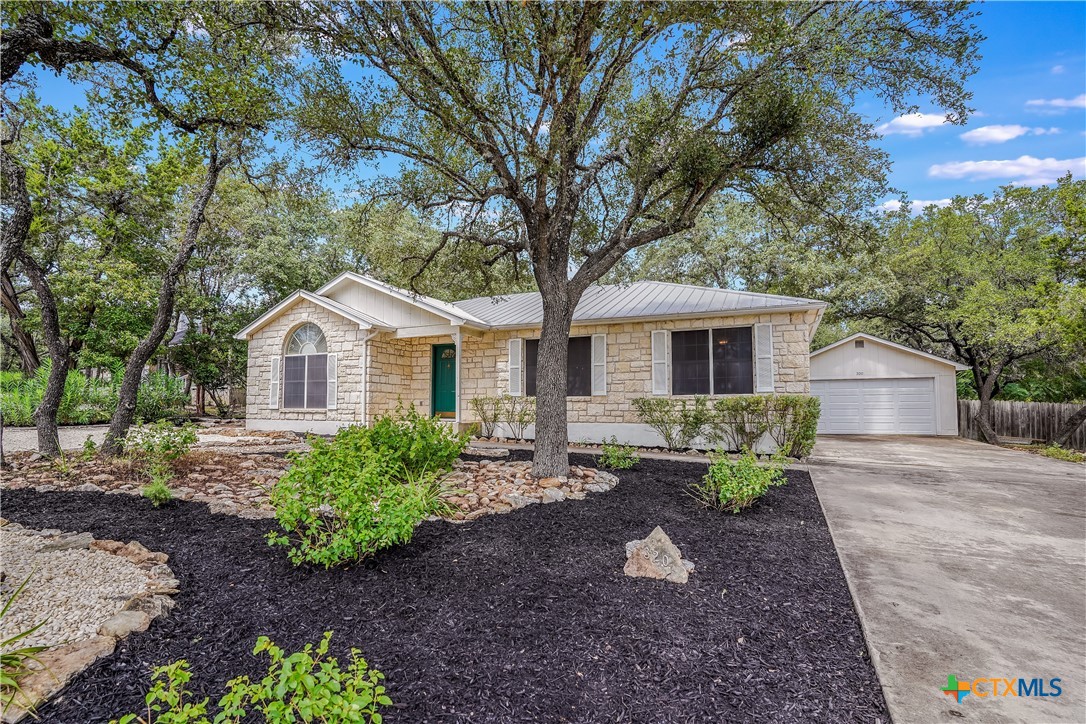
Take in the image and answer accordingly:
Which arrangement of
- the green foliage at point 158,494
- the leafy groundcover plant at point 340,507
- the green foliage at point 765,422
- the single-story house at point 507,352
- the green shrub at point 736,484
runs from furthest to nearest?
the single-story house at point 507,352, the green foliage at point 765,422, the green shrub at point 736,484, the green foliage at point 158,494, the leafy groundcover plant at point 340,507

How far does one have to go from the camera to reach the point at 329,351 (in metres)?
11.1

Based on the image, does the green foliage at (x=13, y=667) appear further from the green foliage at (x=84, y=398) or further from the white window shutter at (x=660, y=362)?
the green foliage at (x=84, y=398)

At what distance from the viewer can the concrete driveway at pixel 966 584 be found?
1.86 m

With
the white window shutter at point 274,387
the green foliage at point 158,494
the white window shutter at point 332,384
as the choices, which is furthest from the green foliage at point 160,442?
the white window shutter at point 274,387

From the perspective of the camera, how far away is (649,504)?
439cm

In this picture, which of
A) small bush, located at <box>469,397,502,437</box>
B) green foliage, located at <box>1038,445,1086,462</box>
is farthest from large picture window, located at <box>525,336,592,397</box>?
green foliage, located at <box>1038,445,1086,462</box>

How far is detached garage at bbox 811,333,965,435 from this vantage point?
13.6 metres

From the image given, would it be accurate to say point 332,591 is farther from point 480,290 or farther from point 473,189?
point 480,290

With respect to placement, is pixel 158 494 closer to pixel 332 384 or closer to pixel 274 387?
pixel 332 384

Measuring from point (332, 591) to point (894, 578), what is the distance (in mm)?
3380

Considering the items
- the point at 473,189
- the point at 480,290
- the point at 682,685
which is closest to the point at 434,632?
the point at 682,685

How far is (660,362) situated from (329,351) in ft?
24.8

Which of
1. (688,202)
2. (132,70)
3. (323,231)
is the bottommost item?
(688,202)

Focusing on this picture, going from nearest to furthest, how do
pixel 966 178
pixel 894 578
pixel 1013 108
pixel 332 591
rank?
pixel 332 591 → pixel 894 578 → pixel 1013 108 → pixel 966 178
